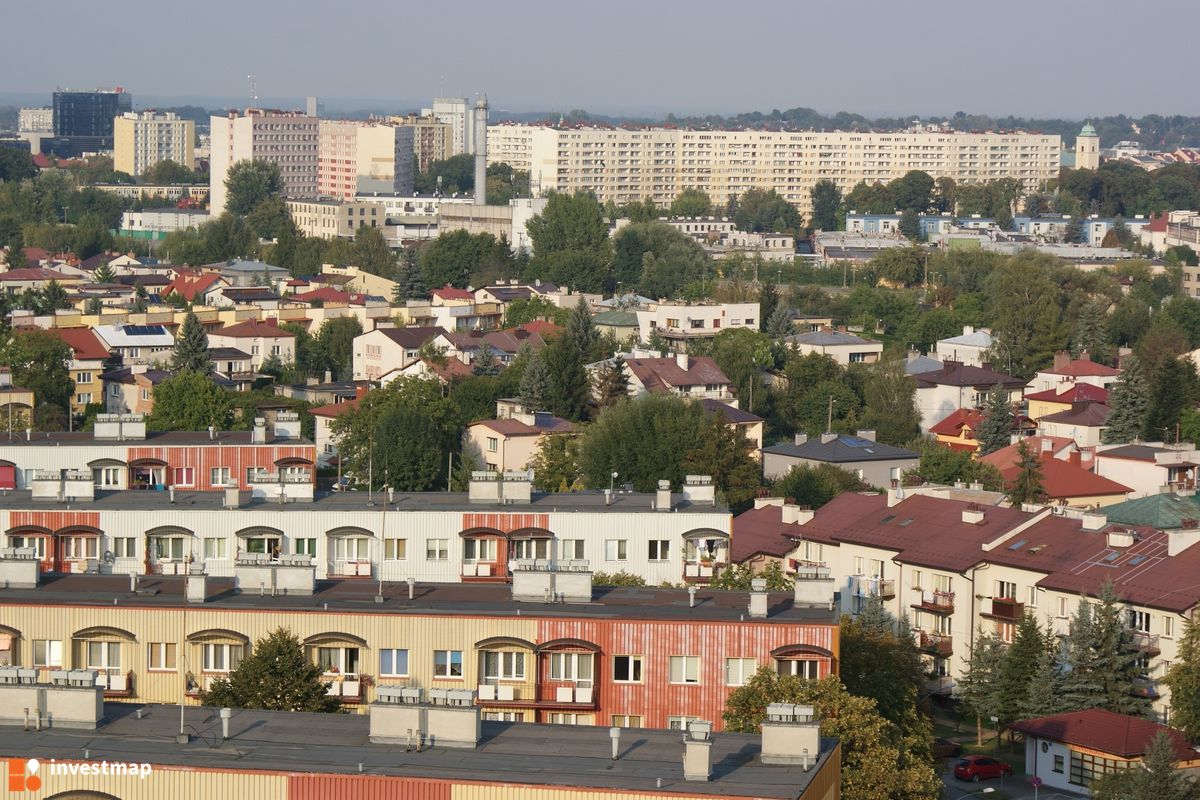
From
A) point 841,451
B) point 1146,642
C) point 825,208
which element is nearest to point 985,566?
point 1146,642

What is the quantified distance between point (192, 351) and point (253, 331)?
5367 millimetres

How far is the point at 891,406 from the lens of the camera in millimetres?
47250

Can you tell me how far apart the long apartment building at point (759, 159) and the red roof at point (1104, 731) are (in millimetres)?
92091

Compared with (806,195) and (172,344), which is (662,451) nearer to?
(172,344)

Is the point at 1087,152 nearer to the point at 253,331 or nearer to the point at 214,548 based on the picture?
the point at 253,331

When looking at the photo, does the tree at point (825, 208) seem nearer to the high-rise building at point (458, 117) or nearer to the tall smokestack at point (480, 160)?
the tall smokestack at point (480, 160)

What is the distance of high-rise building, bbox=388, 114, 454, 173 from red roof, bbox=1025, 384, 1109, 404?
279 feet

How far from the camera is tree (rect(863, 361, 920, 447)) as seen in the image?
46000 mm

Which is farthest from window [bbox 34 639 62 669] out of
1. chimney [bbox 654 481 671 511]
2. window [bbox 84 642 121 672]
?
chimney [bbox 654 481 671 511]

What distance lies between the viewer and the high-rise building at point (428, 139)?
135 m

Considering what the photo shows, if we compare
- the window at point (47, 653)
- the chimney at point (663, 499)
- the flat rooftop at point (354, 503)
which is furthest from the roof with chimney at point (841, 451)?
the window at point (47, 653)

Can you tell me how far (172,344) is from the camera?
51750mm

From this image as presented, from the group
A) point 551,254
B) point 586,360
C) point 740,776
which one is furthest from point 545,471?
point 551,254

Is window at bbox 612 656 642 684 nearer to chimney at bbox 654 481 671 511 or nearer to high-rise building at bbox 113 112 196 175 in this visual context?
chimney at bbox 654 481 671 511
